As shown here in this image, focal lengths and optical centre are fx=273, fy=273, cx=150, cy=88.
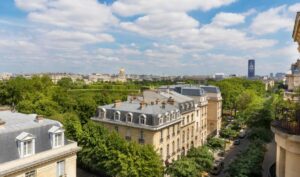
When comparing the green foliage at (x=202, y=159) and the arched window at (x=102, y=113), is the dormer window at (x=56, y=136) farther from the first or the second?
the arched window at (x=102, y=113)

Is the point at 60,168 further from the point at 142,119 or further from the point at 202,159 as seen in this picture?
the point at 202,159

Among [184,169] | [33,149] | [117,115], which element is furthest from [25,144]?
[117,115]

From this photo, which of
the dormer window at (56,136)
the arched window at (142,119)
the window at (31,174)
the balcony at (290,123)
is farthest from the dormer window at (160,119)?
the balcony at (290,123)

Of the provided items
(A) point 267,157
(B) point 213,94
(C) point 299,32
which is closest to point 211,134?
(B) point 213,94

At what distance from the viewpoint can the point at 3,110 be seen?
25.9 metres

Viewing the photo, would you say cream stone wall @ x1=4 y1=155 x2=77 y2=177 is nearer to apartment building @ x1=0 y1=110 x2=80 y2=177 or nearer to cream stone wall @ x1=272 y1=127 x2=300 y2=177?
apartment building @ x1=0 y1=110 x2=80 y2=177

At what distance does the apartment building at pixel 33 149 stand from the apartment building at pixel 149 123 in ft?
38.2

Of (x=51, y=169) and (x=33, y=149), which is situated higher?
(x=33, y=149)

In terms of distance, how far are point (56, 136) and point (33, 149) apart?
2.35m

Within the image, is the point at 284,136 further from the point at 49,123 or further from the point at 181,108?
the point at 181,108

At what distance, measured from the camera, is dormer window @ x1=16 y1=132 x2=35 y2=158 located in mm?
19672

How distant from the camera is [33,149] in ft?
67.5

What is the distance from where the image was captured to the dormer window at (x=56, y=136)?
2230 cm

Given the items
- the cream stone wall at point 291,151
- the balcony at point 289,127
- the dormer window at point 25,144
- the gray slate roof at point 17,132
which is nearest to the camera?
the cream stone wall at point 291,151
